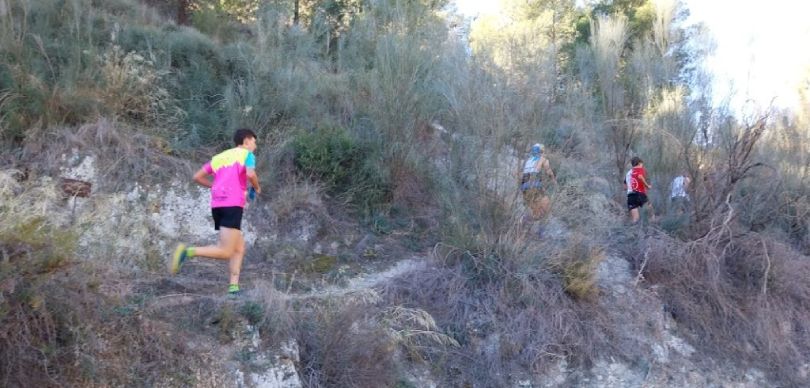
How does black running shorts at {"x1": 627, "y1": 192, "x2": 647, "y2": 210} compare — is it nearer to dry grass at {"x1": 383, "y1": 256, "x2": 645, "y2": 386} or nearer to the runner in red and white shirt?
the runner in red and white shirt

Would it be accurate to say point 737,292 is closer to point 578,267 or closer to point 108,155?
point 578,267

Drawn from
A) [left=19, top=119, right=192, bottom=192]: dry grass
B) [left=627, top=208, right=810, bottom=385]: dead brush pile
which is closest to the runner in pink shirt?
[left=19, top=119, right=192, bottom=192]: dry grass

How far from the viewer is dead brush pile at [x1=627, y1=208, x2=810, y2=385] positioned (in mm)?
8531

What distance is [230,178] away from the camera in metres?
6.09

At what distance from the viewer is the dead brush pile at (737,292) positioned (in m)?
8.53

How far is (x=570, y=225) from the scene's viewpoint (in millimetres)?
8438

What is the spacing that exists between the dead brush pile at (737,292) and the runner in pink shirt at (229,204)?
17.3ft

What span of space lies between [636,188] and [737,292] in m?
2.04

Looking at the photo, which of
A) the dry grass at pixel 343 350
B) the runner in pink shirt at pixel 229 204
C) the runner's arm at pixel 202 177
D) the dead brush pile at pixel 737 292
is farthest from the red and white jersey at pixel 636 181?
the runner's arm at pixel 202 177

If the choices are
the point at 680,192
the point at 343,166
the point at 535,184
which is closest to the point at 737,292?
the point at 680,192

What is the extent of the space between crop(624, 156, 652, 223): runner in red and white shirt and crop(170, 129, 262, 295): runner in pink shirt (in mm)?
6258

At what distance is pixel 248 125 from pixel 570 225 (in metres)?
4.58

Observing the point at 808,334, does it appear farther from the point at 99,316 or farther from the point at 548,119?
the point at 99,316

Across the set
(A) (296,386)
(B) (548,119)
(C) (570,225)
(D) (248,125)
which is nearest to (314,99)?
(D) (248,125)
